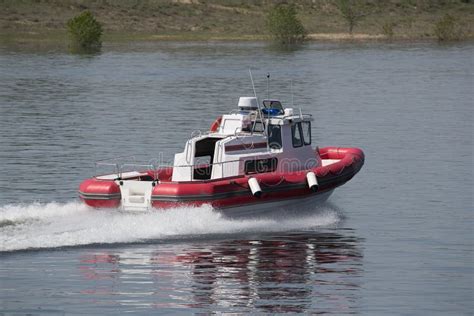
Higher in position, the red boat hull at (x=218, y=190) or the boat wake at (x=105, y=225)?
the red boat hull at (x=218, y=190)

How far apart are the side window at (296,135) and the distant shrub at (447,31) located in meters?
92.2

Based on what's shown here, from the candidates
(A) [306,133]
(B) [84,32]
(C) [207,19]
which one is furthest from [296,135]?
(C) [207,19]

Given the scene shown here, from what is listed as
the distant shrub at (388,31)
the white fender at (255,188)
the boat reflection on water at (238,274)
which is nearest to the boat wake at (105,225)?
the boat reflection on water at (238,274)

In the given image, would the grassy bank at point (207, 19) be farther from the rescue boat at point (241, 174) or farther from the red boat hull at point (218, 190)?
the red boat hull at point (218, 190)

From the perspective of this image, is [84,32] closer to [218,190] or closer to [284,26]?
[284,26]

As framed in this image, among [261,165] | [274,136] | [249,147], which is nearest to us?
[249,147]

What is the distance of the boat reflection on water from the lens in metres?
23.7

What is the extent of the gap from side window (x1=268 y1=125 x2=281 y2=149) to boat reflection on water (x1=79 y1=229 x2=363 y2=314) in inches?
135

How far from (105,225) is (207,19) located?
4017 inches

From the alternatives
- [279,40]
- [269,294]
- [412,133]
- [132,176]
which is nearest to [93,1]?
[279,40]

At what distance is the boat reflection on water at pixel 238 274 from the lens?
934 inches

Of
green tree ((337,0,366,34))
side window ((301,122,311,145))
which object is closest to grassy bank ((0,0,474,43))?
green tree ((337,0,366,34))

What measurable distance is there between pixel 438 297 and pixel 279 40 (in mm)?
99006

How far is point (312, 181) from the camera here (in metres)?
32.0
